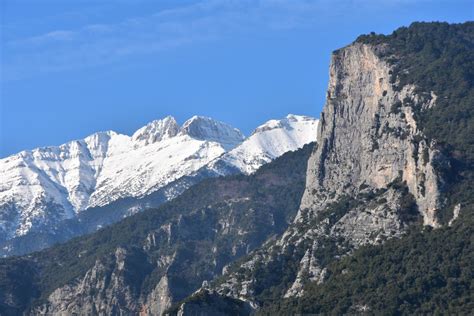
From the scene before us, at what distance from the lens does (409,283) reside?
186m

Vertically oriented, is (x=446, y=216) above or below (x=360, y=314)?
above

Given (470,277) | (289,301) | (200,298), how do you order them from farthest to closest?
1. (289,301)
2. (470,277)
3. (200,298)

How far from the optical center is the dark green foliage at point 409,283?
180625 mm

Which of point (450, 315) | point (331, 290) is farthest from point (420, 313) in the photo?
point (331, 290)

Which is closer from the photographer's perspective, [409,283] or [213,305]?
[213,305]

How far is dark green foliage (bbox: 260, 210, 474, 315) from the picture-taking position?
18062cm

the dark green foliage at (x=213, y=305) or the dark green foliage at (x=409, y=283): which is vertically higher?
the dark green foliage at (x=409, y=283)

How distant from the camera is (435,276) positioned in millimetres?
186375

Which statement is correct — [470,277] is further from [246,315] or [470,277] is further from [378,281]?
[246,315]

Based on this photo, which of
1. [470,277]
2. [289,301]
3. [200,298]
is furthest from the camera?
[289,301]

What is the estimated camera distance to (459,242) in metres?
191

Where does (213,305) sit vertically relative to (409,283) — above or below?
below

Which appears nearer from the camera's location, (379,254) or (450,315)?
(450,315)

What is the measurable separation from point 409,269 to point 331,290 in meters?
10.1
